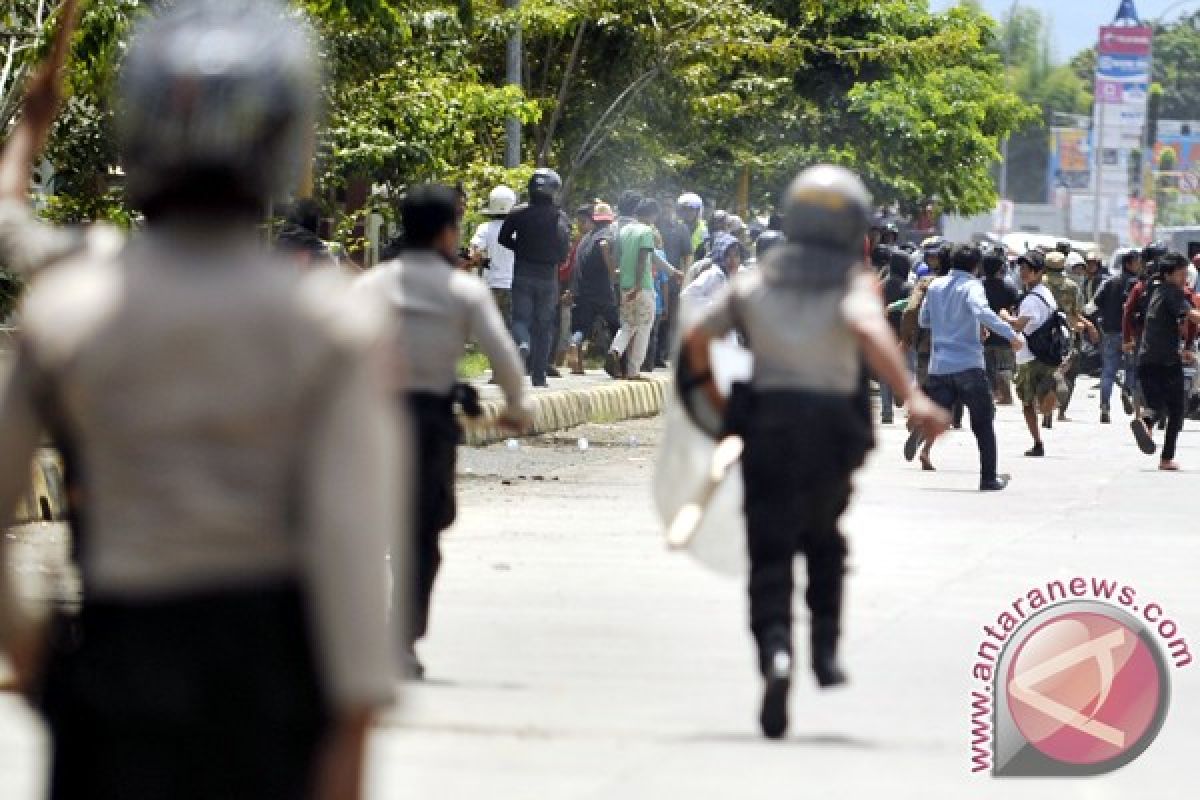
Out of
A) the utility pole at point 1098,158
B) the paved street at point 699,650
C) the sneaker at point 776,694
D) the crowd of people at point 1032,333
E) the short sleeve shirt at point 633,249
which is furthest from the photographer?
the utility pole at point 1098,158

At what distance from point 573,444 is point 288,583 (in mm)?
17460

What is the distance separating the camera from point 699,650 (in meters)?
10.1

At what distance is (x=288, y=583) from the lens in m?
3.48

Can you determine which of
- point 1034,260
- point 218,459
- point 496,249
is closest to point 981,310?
Answer: point 496,249

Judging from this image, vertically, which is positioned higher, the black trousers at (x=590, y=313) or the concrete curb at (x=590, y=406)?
the black trousers at (x=590, y=313)

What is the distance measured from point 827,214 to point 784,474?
0.78 meters

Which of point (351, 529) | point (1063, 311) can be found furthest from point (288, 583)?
point (1063, 311)

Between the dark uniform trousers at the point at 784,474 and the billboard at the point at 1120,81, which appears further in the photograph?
the billboard at the point at 1120,81

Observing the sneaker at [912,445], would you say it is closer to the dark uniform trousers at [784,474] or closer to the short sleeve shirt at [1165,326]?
the short sleeve shirt at [1165,326]

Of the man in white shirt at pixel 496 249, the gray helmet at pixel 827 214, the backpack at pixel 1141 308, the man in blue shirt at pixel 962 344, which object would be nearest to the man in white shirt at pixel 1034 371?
the backpack at pixel 1141 308

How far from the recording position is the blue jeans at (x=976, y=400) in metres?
17.9
